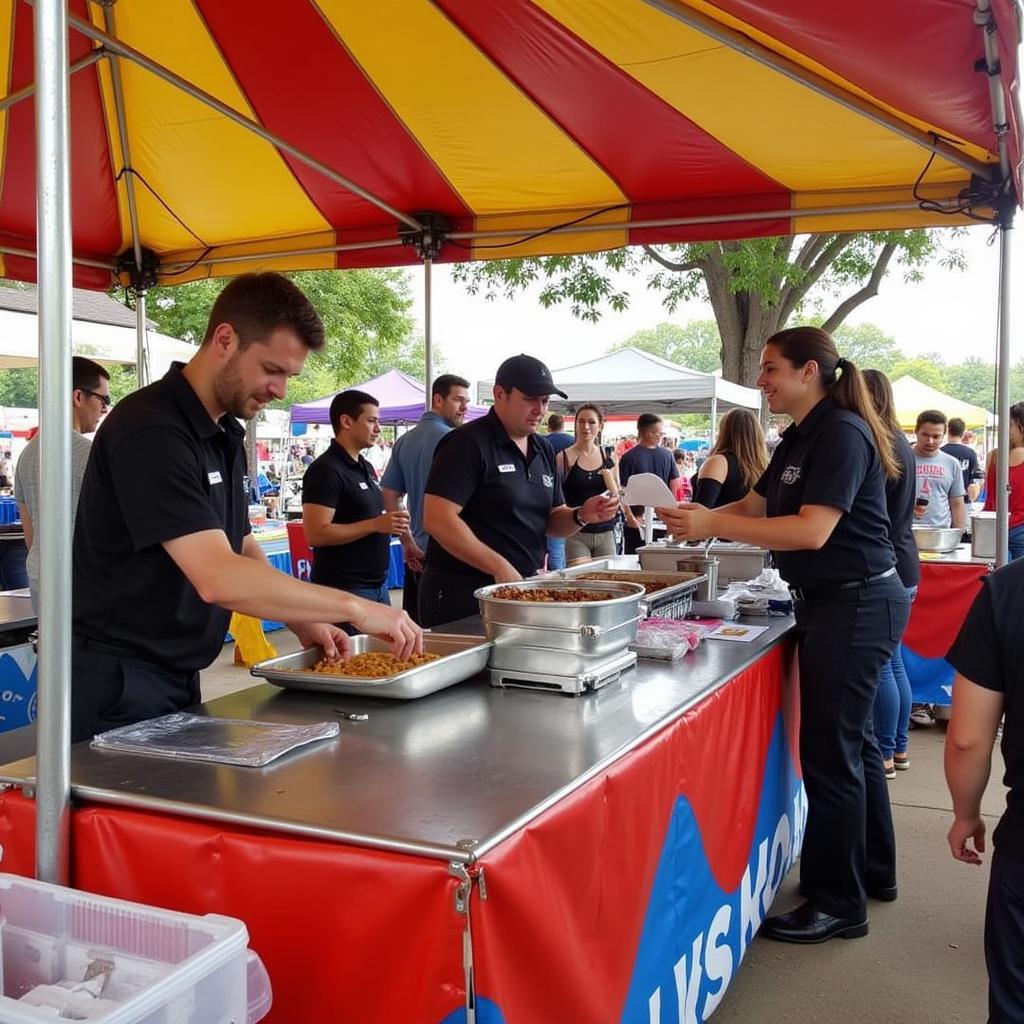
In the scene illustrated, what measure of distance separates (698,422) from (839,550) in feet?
181

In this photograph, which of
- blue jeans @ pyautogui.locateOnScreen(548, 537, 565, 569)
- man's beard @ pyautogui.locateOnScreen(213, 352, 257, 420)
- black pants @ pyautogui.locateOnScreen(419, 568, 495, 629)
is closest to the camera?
man's beard @ pyautogui.locateOnScreen(213, 352, 257, 420)

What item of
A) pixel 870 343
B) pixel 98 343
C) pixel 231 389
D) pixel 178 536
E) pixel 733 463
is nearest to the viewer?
pixel 178 536

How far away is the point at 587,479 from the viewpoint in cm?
668

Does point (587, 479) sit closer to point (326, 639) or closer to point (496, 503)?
point (496, 503)

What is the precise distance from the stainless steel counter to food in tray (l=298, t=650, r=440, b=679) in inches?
2.5

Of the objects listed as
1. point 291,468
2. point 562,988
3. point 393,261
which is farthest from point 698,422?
point 562,988

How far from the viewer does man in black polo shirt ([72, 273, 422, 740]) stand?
1645 mm

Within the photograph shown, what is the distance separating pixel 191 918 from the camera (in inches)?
43.4

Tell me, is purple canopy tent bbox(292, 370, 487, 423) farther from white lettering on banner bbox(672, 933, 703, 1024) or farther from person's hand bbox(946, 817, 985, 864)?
person's hand bbox(946, 817, 985, 864)

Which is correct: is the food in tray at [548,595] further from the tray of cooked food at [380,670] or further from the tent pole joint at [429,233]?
the tent pole joint at [429,233]

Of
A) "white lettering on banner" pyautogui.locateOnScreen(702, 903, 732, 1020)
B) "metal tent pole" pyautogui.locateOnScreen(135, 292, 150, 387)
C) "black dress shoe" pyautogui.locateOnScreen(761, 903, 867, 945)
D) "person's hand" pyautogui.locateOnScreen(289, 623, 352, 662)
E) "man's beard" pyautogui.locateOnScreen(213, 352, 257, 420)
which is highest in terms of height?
"metal tent pole" pyautogui.locateOnScreen(135, 292, 150, 387)

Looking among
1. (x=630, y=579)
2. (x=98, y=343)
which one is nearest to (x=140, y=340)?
(x=98, y=343)

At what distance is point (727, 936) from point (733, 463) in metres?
3.17

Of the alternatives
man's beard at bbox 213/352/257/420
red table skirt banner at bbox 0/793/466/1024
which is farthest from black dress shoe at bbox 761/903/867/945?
man's beard at bbox 213/352/257/420
